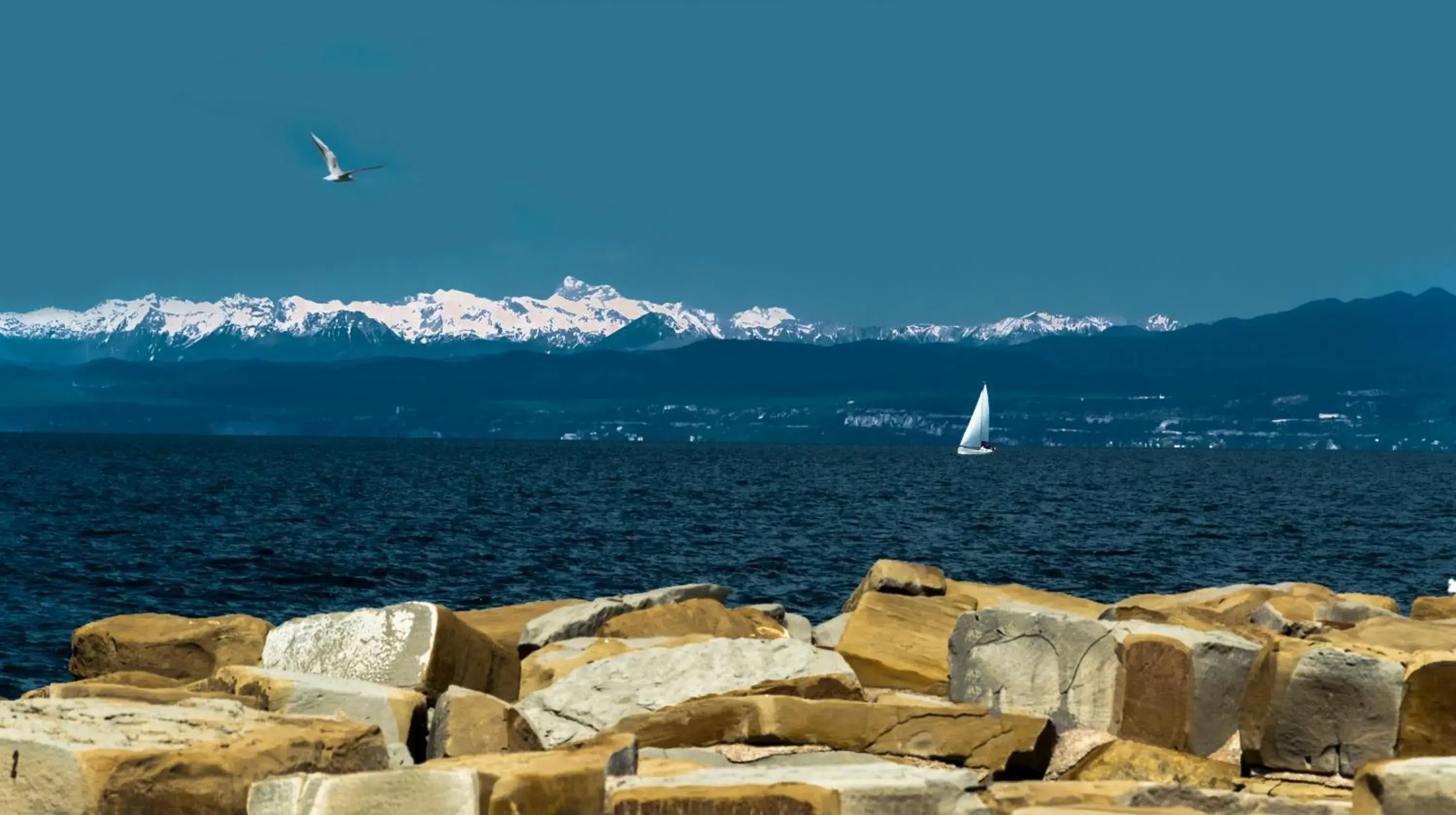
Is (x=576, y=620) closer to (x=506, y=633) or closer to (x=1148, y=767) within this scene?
(x=506, y=633)

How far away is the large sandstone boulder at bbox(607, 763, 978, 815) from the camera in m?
8.96

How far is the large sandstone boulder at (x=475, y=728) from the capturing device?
12.5 meters

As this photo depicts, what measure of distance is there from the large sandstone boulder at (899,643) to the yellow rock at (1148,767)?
2954 millimetres

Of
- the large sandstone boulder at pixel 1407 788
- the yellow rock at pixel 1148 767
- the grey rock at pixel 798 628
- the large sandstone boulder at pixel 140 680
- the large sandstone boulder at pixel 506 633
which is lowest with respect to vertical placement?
the grey rock at pixel 798 628

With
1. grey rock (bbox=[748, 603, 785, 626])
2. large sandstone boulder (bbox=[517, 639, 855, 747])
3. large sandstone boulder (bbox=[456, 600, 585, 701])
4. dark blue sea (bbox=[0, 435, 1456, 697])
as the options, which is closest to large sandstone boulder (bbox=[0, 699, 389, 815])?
large sandstone boulder (bbox=[517, 639, 855, 747])

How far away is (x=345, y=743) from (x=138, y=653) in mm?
8026

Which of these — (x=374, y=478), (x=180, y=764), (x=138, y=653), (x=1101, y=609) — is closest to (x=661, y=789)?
(x=180, y=764)

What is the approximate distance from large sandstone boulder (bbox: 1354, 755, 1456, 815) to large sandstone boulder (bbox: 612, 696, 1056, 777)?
370cm

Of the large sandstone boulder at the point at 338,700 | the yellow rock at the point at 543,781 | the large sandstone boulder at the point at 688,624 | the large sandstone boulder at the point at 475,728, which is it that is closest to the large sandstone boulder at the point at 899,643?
the large sandstone boulder at the point at 688,624

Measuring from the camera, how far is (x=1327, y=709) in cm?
1216

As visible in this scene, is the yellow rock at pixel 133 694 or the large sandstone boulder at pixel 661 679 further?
the large sandstone boulder at pixel 661 679

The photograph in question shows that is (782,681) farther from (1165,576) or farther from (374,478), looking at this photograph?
(374,478)

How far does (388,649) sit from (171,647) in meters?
3.83

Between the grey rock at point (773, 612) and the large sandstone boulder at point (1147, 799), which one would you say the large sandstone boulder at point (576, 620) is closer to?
the grey rock at point (773, 612)
